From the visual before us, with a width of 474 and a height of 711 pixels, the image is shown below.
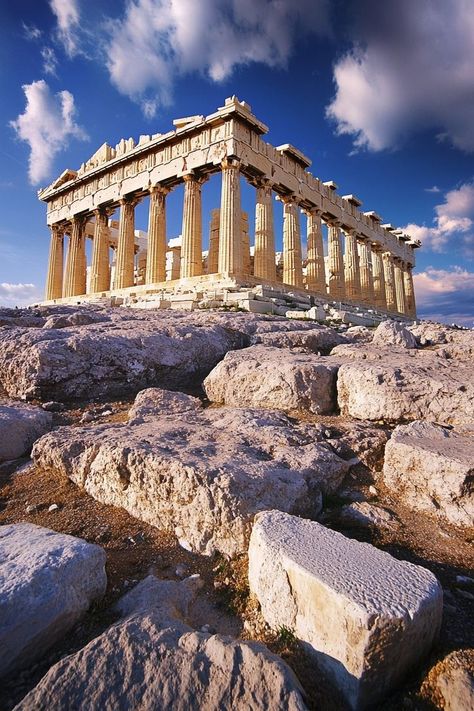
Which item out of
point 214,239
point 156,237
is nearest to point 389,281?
point 214,239

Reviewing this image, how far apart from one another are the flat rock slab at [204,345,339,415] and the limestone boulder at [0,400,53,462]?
1.92m

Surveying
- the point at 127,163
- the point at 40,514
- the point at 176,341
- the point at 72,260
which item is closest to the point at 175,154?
the point at 127,163

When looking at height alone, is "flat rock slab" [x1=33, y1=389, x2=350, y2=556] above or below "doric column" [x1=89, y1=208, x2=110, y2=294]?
below

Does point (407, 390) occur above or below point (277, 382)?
below

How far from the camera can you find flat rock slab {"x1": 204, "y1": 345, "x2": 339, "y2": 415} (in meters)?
4.23

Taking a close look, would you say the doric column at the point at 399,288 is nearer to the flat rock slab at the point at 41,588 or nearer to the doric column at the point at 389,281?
the doric column at the point at 389,281

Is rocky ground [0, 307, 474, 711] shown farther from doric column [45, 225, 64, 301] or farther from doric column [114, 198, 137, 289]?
doric column [45, 225, 64, 301]

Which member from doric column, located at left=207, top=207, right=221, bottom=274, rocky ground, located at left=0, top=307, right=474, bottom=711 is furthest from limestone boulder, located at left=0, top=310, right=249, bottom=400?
doric column, located at left=207, top=207, right=221, bottom=274

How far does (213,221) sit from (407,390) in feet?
72.4

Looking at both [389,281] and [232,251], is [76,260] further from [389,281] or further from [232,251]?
[389,281]

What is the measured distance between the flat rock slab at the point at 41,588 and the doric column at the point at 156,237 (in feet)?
70.6

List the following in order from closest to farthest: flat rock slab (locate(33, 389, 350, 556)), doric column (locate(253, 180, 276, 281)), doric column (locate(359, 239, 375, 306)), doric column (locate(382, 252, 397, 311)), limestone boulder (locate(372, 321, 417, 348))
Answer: flat rock slab (locate(33, 389, 350, 556))
limestone boulder (locate(372, 321, 417, 348))
doric column (locate(253, 180, 276, 281))
doric column (locate(359, 239, 375, 306))
doric column (locate(382, 252, 397, 311))

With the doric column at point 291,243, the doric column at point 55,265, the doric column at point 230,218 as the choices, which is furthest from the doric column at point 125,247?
the doric column at point 291,243

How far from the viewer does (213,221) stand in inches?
942
